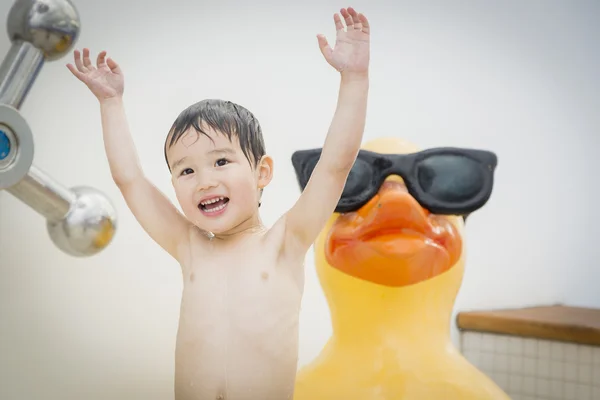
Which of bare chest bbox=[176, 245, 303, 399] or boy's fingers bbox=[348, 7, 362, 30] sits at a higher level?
boy's fingers bbox=[348, 7, 362, 30]

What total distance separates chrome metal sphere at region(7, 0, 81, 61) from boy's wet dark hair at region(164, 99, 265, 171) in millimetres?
119

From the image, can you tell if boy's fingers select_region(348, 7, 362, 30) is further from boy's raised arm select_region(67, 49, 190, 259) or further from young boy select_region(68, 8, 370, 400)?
boy's raised arm select_region(67, 49, 190, 259)

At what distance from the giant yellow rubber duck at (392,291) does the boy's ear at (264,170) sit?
0.13 metres

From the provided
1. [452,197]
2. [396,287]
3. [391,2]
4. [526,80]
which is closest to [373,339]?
[396,287]

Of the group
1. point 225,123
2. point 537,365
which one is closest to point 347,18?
point 225,123

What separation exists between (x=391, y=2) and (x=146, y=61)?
0.37 meters

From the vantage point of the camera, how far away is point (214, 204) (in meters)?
0.47

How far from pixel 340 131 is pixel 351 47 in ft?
0.19

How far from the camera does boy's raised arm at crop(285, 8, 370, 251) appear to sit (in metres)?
0.44

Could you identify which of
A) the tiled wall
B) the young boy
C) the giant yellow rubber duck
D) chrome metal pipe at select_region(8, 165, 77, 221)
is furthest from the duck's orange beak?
the tiled wall

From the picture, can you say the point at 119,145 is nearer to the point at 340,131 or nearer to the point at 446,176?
the point at 340,131

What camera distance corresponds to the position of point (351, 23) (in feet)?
1.43

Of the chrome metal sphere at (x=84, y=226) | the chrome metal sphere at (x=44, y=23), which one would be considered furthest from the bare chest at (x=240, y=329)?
the chrome metal sphere at (x=44, y=23)

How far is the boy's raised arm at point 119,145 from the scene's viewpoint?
49cm
